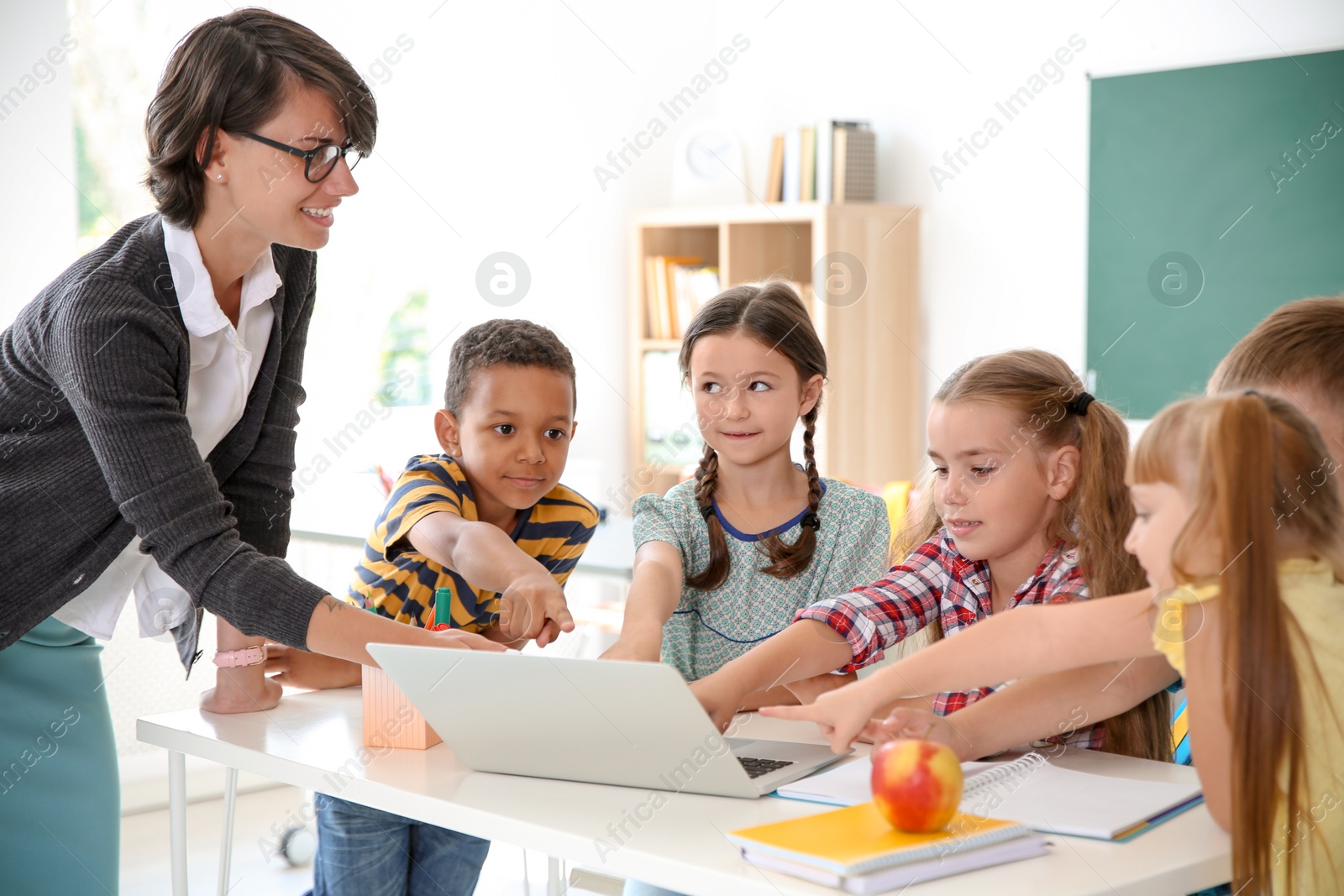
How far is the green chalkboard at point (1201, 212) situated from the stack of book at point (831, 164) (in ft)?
2.74

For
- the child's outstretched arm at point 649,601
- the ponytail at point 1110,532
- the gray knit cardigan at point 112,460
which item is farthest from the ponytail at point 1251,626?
the gray knit cardigan at point 112,460

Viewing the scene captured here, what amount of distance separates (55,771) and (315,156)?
29.9 inches

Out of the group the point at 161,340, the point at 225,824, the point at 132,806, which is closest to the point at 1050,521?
the point at 161,340

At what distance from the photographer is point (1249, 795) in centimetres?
97

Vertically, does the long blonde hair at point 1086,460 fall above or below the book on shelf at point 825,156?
below

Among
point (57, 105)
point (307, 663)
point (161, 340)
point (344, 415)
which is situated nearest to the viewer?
point (161, 340)

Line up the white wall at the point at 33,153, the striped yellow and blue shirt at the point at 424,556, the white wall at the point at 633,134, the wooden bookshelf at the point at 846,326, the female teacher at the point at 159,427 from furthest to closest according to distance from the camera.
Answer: the wooden bookshelf at the point at 846,326, the white wall at the point at 633,134, the white wall at the point at 33,153, the striped yellow and blue shirt at the point at 424,556, the female teacher at the point at 159,427

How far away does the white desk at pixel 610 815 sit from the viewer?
91 centimetres

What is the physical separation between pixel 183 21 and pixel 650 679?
3461 millimetres

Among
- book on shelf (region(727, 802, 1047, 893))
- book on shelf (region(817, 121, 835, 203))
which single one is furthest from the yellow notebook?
book on shelf (region(817, 121, 835, 203))

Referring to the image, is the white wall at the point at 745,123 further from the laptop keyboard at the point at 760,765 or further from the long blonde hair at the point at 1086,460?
the laptop keyboard at the point at 760,765

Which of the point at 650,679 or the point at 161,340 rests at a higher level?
the point at 161,340

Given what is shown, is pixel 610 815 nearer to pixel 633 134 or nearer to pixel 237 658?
pixel 237 658

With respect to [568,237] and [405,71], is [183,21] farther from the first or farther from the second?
[568,237]
